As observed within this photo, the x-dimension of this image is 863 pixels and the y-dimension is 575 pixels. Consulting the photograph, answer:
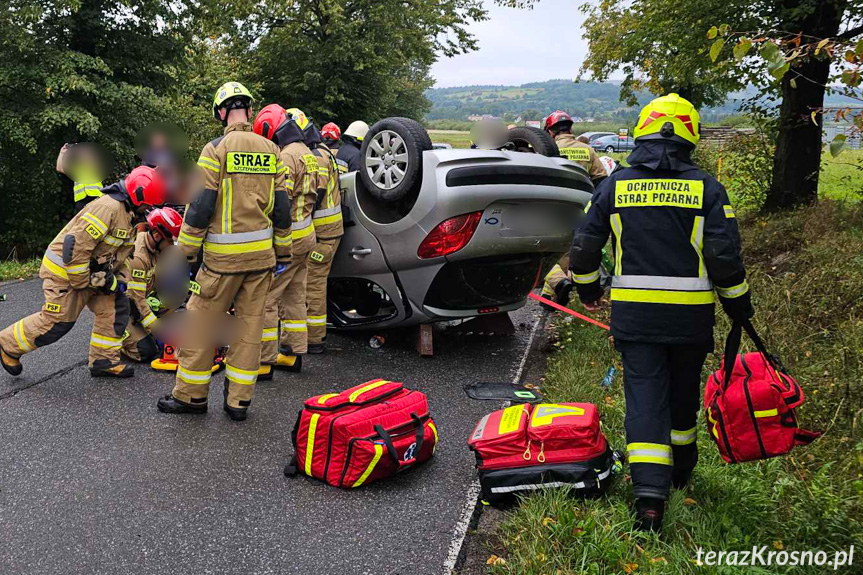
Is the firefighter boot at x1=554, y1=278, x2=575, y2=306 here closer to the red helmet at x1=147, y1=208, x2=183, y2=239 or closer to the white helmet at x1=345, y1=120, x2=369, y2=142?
the white helmet at x1=345, y1=120, x2=369, y2=142

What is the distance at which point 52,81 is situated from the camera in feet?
34.7

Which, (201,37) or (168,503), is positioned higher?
(201,37)

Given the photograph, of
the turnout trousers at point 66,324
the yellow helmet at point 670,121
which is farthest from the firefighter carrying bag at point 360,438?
the turnout trousers at point 66,324

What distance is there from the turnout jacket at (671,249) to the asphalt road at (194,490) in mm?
1355

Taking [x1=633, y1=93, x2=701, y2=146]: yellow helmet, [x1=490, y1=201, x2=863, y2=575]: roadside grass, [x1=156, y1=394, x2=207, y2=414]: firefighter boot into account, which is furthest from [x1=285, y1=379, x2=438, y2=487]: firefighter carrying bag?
[x1=633, y1=93, x2=701, y2=146]: yellow helmet

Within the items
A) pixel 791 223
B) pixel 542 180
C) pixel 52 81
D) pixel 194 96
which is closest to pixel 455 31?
pixel 194 96

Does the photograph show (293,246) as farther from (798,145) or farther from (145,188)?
(798,145)

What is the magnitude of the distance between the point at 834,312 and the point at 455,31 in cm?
2247

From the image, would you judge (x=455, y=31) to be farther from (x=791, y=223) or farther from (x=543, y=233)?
(x=543, y=233)

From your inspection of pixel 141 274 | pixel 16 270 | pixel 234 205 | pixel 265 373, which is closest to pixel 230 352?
pixel 265 373

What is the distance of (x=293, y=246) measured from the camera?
5723mm

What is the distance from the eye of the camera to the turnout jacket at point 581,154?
25.5ft

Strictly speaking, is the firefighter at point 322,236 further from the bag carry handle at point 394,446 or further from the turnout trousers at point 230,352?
the bag carry handle at point 394,446

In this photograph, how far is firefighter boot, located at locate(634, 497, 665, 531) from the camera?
10.6 ft
